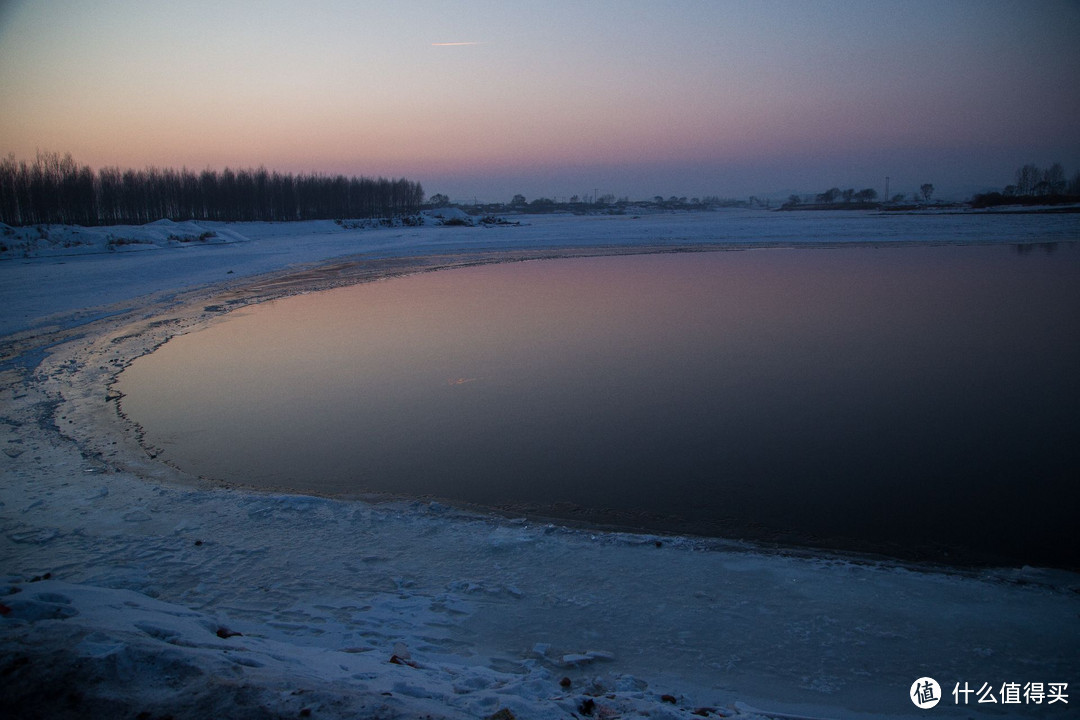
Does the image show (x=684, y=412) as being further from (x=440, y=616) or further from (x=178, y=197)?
(x=178, y=197)

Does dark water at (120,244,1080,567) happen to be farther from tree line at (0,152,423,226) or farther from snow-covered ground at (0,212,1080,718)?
→ tree line at (0,152,423,226)

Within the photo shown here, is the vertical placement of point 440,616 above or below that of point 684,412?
below

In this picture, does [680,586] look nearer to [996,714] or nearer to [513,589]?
[513,589]

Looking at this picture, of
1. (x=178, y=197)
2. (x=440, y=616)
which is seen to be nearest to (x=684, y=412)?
(x=440, y=616)

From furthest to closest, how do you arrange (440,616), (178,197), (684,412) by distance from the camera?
(178,197) → (684,412) → (440,616)

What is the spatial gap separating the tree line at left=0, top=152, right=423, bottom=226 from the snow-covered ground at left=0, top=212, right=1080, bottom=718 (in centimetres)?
5573

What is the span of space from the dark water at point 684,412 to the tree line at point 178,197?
51272 mm

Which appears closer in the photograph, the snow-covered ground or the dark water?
the snow-covered ground

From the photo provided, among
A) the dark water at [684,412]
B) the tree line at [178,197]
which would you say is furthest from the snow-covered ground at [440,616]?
the tree line at [178,197]

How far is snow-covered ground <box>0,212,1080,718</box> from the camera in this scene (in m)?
2.77

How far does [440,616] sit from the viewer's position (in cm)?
379

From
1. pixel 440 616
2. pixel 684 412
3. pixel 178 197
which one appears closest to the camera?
pixel 440 616

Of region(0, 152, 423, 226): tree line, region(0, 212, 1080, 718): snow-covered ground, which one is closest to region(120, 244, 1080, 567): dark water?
region(0, 212, 1080, 718): snow-covered ground

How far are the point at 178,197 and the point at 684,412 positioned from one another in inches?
2934
